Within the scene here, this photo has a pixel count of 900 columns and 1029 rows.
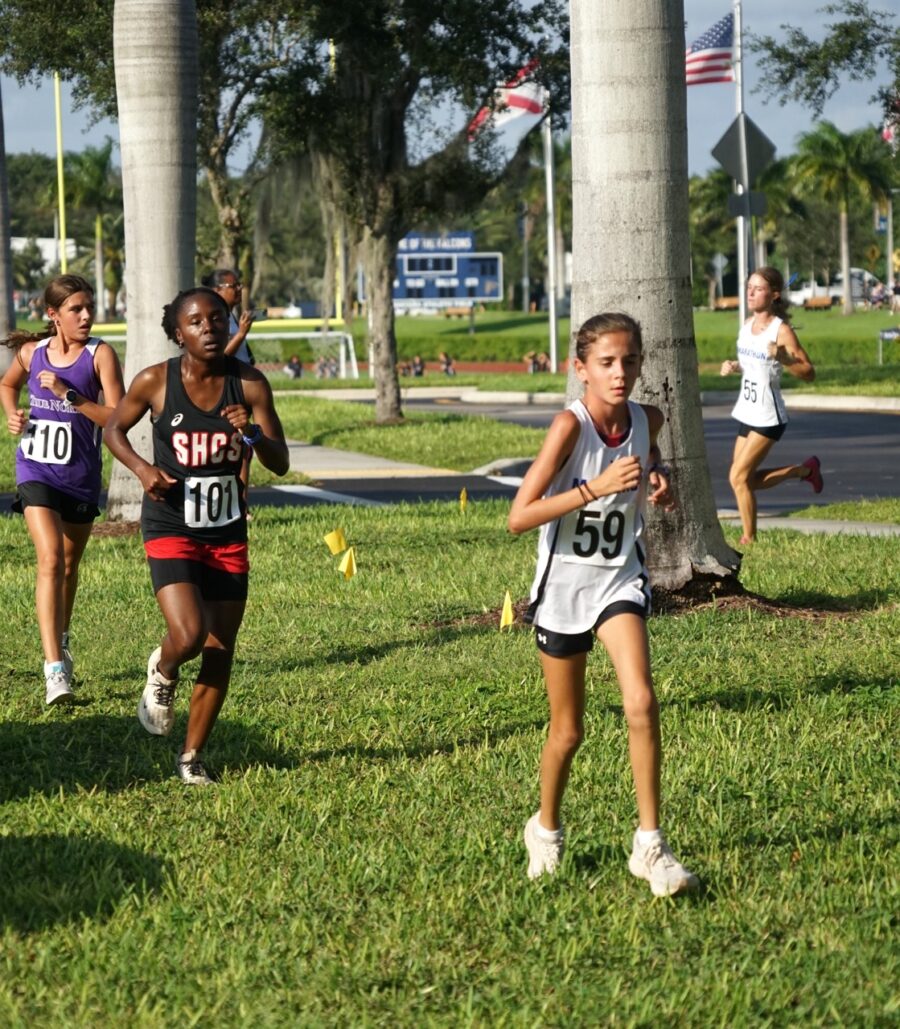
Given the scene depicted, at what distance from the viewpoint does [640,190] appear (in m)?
10.3

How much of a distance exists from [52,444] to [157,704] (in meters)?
1.86

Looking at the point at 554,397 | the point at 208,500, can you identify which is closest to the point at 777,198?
the point at 554,397

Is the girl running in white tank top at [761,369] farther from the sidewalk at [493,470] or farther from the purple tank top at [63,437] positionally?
the purple tank top at [63,437]

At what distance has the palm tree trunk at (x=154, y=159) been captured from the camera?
50.4ft

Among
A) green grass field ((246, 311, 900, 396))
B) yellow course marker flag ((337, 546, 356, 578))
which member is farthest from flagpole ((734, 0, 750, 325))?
yellow course marker flag ((337, 546, 356, 578))

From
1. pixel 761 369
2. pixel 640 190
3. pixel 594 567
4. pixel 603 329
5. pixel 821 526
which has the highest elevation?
pixel 640 190

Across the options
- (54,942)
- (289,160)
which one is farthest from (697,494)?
(289,160)

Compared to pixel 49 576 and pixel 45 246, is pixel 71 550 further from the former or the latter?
pixel 45 246

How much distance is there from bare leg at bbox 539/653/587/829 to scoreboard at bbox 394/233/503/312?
95.9 metres

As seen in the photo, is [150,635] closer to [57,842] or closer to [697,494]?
[697,494]

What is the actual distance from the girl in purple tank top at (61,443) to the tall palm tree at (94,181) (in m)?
89.3

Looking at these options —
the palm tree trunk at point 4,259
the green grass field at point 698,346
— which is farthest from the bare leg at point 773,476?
the green grass field at point 698,346

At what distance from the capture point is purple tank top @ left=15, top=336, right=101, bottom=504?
862 centimetres

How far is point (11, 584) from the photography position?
12.3 metres
